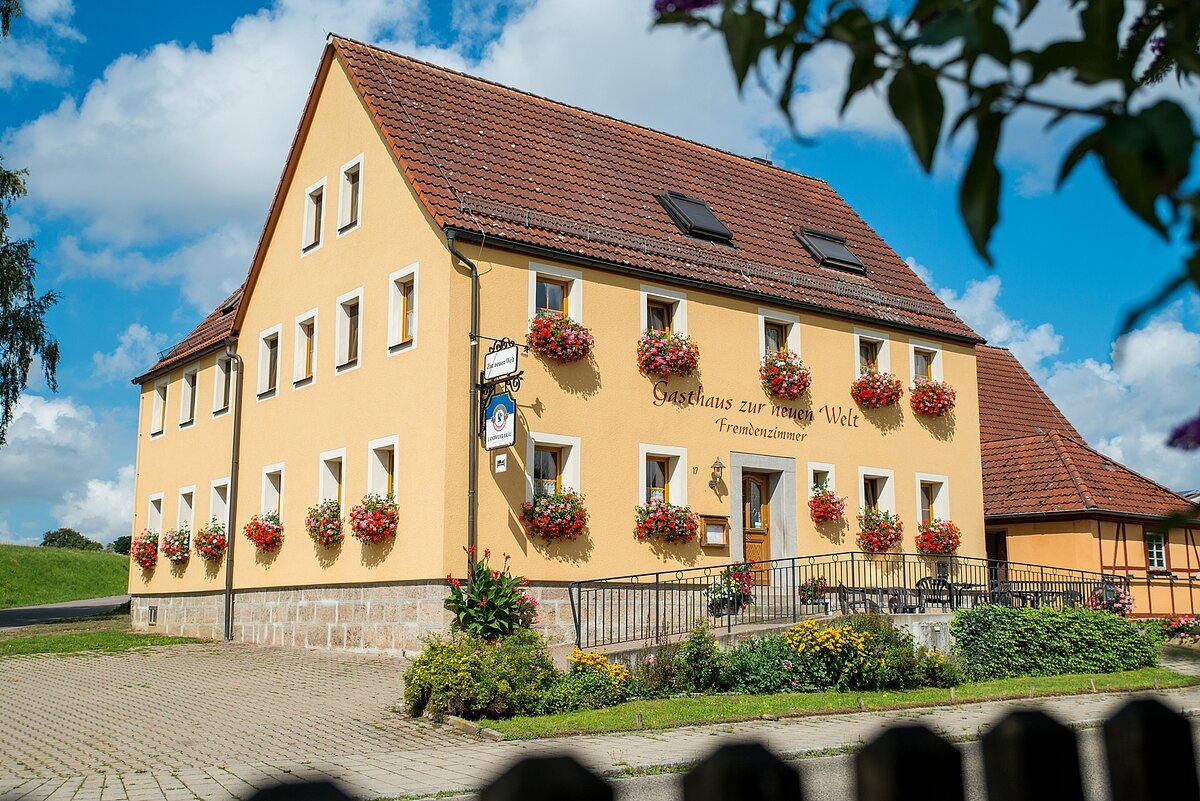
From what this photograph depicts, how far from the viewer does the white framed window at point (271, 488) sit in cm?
2331

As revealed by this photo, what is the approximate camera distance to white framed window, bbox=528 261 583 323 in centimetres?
1964

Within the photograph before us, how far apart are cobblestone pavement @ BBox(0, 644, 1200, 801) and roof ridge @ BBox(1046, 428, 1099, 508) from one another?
9874 millimetres

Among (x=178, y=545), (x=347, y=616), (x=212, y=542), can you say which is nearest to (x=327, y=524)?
(x=347, y=616)

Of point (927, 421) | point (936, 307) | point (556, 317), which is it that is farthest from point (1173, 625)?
point (556, 317)

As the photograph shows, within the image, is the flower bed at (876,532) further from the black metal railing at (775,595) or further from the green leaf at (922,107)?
the green leaf at (922,107)

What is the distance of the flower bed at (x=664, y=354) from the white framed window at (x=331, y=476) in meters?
5.63

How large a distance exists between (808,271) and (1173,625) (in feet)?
31.1

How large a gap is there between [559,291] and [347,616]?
652cm

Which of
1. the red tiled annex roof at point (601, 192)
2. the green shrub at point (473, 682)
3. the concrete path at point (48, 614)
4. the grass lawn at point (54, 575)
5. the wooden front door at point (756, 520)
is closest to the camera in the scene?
the green shrub at point (473, 682)

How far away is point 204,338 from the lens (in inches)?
1120

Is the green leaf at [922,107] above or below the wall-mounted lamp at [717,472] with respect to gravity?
below

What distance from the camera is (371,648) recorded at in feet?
62.4

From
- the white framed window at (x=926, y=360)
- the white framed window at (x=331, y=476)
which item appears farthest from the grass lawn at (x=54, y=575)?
the white framed window at (x=926, y=360)

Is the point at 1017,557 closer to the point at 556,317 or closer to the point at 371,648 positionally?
the point at 556,317
